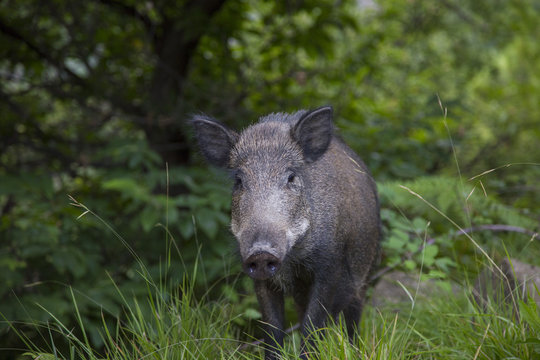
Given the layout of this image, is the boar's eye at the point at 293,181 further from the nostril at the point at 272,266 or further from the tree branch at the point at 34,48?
the tree branch at the point at 34,48

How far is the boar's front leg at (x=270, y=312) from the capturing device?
271 centimetres

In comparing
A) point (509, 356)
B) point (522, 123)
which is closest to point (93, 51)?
point (509, 356)

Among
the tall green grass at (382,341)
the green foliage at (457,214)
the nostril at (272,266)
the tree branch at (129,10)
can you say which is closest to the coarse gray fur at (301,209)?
the nostril at (272,266)

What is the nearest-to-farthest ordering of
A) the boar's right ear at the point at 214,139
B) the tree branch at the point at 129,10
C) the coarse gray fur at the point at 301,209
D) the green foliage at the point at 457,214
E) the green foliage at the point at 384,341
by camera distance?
the green foliage at the point at 384,341 < the coarse gray fur at the point at 301,209 < the boar's right ear at the point at 214,139 < the green foliage at the point at 457,214 < the tree branch at the point at 129,10

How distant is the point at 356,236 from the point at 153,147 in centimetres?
299

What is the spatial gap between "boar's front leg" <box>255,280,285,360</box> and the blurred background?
0.98 m

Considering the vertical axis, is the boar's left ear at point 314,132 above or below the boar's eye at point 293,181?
above

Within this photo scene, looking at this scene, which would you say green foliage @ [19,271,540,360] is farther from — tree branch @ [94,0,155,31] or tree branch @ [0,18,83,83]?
tree branch @ [94,0,155,31]

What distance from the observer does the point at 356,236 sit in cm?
314

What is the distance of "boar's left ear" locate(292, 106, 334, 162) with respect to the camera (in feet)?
9.71

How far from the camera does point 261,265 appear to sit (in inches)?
87.7

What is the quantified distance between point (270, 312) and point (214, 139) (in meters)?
0.98

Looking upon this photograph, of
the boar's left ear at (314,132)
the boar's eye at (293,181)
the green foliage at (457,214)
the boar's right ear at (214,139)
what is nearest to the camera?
the boar's eye at (293,181)

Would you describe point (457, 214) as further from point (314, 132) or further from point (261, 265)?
point (261, 265)
